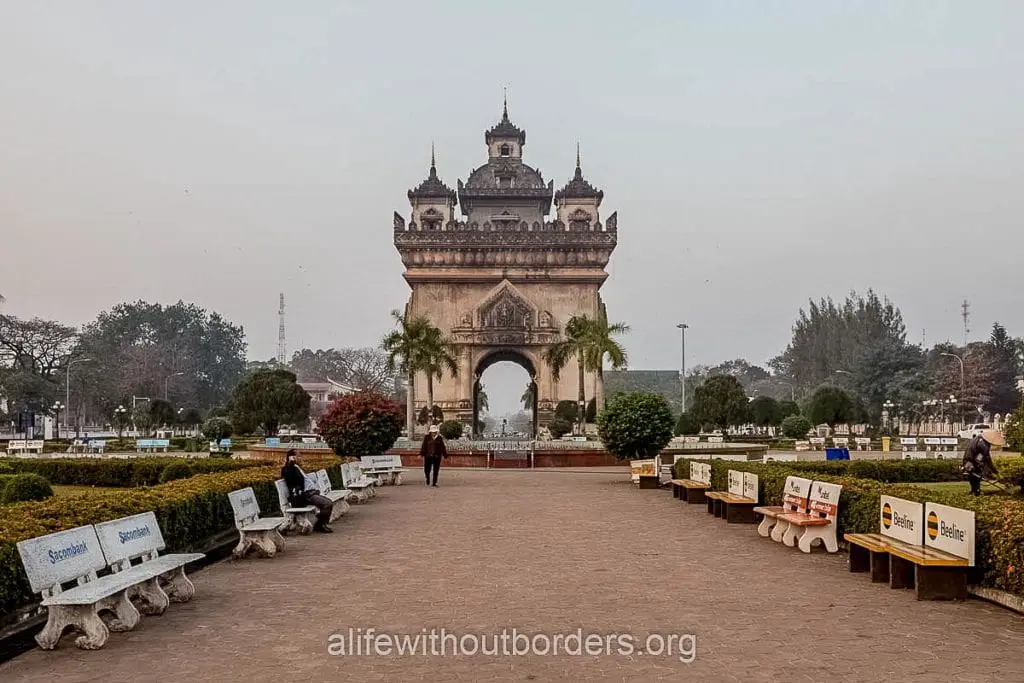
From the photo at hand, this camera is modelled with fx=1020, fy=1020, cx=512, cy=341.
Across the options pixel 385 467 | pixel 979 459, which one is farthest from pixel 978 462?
pixel 385 467

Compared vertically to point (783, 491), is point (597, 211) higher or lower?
higher

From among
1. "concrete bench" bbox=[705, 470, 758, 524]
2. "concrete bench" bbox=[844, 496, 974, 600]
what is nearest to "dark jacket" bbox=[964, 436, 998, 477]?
Answer: "concrete bench" bbox=[705, 470, 758, 524]

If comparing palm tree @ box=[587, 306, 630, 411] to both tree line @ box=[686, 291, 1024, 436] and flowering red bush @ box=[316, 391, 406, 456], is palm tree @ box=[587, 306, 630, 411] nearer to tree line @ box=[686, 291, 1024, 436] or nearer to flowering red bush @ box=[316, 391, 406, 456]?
tree line @ box=[686, 291, 1024, 436]

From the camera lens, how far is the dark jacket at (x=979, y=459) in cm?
1853

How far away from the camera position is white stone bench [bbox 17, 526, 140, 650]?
25.7 ft

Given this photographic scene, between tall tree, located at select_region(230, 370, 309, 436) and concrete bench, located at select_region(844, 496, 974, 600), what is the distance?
150 feet

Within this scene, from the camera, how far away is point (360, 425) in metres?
28.2

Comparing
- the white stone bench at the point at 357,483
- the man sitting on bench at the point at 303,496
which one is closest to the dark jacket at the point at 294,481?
the man sitting on bench at the point at 303,496

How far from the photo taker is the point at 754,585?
1070cm

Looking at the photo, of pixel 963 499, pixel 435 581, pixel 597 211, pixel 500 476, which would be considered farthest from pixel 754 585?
pixel 597 211

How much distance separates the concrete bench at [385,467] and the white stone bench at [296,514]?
10.4 metres

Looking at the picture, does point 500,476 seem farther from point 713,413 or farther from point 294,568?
point 713,413

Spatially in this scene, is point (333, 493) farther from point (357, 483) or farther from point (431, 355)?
point (431, 355)

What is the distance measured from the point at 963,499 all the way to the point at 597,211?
59.6m
